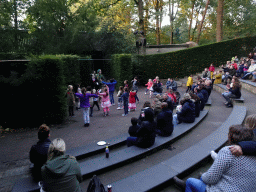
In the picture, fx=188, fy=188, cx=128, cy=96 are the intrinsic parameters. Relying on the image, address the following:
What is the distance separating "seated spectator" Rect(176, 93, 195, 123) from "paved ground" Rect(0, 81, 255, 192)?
531mm

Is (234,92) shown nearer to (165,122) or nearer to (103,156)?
(165,122)

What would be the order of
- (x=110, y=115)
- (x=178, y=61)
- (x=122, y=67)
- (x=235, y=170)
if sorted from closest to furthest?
1. (x=235, y=170)
2. (x=110, y=115)
3. (x=122, y=67)
4. (x=178, y=61)

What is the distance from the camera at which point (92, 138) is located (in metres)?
7.27

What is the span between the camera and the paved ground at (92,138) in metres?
5.05

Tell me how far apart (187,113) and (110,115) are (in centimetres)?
450

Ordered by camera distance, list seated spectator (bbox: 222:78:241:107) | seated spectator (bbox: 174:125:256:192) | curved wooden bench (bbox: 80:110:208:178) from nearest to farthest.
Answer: seated spectator (bbox: 174:125:256:192) → curved wooden bench (bbox: 80:110:208:178) → seated spectator (bbox: 222:78:241:107)

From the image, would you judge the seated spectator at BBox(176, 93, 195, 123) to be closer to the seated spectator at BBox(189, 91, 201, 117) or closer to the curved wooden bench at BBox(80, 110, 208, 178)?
the seated spectator at BBox(189, 91, 201, 117)

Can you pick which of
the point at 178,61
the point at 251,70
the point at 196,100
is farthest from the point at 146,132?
the point at 178,61

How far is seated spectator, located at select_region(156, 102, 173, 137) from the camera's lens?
6219mm

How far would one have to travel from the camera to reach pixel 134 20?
29.5 metres

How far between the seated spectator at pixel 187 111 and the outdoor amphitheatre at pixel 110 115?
4 cm

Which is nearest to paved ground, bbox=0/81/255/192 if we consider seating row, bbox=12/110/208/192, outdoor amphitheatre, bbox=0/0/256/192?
outdoor amphitheatre, bbox=0/0/256/192

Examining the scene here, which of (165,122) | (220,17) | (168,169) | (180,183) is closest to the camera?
(180,183)

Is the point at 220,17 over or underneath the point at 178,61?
over
